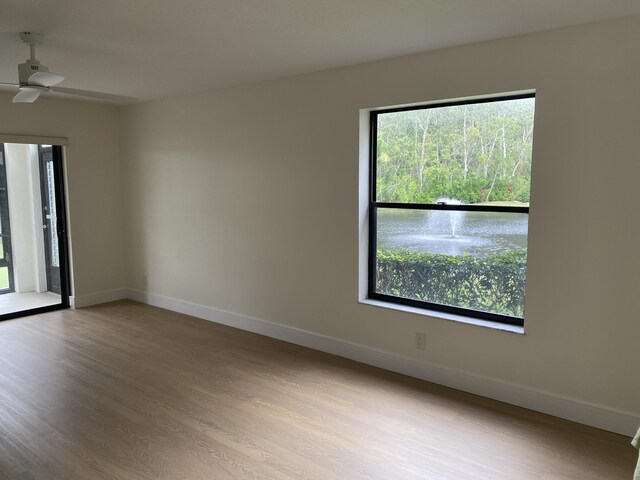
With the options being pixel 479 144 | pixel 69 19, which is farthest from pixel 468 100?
pixel 69 19

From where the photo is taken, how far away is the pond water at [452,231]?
320cm

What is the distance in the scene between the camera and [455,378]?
133 inches

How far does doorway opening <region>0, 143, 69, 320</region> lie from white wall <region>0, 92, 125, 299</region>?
0.57ft

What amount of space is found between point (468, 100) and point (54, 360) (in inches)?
159

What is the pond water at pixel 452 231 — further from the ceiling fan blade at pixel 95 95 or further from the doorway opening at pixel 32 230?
the doorway opening at pixel 32 230

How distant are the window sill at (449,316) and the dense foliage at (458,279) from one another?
92 millimetres

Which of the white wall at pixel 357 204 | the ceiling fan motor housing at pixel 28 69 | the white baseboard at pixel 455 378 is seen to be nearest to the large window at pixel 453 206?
the white wall at pixel 357 204

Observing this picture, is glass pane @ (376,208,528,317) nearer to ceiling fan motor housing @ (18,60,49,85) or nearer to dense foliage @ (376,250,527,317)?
dense foliage @ (376,250,527,317)

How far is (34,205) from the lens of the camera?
6.01 m

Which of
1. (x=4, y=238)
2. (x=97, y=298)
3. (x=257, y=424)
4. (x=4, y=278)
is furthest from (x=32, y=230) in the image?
(x=257, y=424)

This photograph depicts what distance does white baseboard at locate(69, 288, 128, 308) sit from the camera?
5676mm

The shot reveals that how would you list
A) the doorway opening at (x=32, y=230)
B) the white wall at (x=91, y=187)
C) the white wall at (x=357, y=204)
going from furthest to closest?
1. the doorway opening at (x=32, y=230)
2. the white wall at (x=91, y=187)
3. the white wall at (x=357, y=204)

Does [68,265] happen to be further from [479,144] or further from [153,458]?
[479,144]

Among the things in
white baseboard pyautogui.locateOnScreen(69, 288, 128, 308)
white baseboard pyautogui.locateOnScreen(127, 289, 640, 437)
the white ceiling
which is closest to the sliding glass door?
white baseboard pyautogui.locateOnScreen(69, 288, 128, 308)
